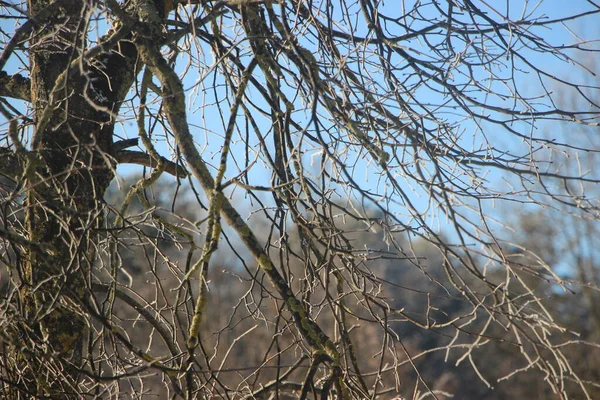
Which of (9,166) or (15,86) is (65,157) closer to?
(9,166)

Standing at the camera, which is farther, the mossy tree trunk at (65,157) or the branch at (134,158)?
the branch at (134,158)

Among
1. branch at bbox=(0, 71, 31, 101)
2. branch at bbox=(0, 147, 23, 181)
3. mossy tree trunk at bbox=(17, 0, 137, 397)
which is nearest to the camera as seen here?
mossy tree trunk at bbox=(17, 0, 137, 397)

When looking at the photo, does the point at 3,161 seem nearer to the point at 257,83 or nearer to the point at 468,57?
the point at 257,83

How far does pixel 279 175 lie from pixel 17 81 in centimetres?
144

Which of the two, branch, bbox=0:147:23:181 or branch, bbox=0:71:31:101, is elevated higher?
branch, bbox=0:71:31:101

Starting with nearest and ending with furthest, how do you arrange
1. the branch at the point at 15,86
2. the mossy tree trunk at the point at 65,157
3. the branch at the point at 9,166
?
the mossy tree trunk at the point at 65,157 → the branch at the point at 9,166 → the branch at the point at 15,86

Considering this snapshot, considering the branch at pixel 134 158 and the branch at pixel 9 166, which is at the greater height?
the branch at pixel 9 166

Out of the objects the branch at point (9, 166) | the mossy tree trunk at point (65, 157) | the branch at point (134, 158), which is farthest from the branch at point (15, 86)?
the branch at point (134, 158)

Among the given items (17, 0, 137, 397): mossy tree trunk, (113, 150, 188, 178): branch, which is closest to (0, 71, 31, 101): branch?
(17, 0, 137, 397): mossy tree trunk

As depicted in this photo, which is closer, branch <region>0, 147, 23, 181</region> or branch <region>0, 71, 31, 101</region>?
branch <region>0, 147, 23, 181</region>

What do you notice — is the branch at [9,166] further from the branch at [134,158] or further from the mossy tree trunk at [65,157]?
the branch at [134,158]

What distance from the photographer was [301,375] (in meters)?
13.6

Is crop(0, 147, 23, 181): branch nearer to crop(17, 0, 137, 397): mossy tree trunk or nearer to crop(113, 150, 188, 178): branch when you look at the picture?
crop(17, 0, 137, 397): mossy tree trunk

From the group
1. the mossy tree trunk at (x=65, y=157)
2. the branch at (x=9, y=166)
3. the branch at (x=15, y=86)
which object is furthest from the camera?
the branch at (x=15, y=86)
